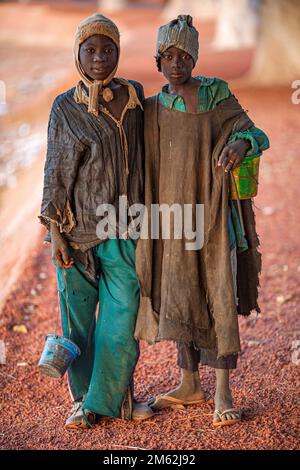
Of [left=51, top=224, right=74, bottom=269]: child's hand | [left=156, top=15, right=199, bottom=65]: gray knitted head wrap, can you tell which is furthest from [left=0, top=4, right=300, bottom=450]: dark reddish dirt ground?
[left=156, top=15, right=199, bottom=65]: gray knitted head wrap

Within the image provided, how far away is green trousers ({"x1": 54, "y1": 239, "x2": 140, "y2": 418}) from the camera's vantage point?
368 cm

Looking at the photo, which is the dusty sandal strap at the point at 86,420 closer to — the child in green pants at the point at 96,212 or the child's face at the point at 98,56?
the child in green pants at the point at 96,212

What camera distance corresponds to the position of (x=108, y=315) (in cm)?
372

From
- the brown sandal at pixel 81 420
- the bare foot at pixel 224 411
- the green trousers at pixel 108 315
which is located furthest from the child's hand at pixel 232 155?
the brown sandal at pixel 81 420

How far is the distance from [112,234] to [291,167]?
637 cm

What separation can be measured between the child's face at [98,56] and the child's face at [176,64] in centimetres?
24

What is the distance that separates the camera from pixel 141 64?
58.2 ft

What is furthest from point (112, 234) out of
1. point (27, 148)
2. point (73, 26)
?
point (73, 26)

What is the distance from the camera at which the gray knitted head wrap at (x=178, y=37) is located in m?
3.35

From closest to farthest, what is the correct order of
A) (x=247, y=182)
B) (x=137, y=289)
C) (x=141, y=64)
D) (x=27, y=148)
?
(x=247, y=182) → (x=137, y=289) → (x=27, y=148) → (x=141, y=64)

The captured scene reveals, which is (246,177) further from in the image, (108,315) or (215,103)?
(108,315)

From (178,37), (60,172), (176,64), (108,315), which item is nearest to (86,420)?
(108,315)

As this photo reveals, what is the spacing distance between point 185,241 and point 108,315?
0.54m
